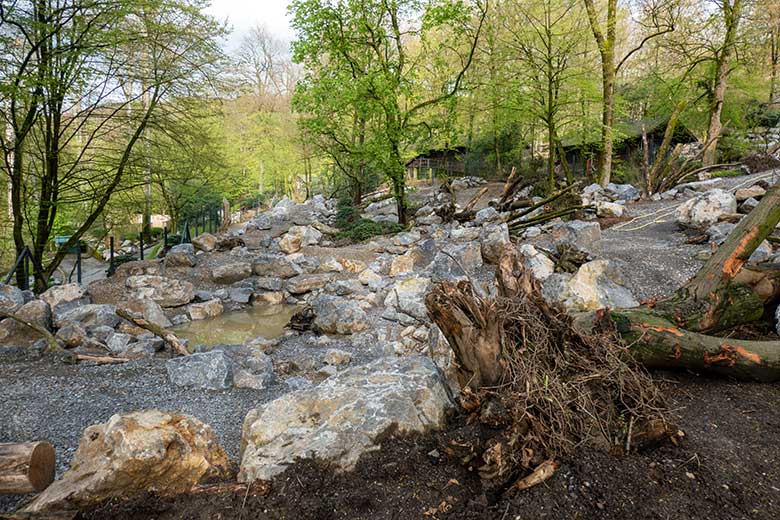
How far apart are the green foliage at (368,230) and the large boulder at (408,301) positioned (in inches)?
217

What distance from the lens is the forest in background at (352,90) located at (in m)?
6.84

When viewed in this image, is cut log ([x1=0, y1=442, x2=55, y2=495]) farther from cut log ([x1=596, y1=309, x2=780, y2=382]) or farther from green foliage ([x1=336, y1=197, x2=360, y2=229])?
green foliage ([x1=336, y1=197, x2=360, y2=229])

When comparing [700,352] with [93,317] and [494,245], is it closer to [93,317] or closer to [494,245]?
[494,245]

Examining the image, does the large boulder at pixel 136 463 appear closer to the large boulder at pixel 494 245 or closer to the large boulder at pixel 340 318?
the large boulder at pixel 340 318

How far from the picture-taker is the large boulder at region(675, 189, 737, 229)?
21.3 ft

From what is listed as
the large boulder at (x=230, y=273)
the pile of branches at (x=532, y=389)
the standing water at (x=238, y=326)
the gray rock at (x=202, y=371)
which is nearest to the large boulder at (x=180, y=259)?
the large boulder at (x=230, y=273)

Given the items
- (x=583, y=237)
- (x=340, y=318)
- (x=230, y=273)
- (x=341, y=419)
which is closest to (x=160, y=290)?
(x=230, y=273)

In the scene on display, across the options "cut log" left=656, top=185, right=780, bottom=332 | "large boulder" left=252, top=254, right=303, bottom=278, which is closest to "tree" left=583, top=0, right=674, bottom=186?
"large boulder" left=252, top=254, right=303, bottom=278

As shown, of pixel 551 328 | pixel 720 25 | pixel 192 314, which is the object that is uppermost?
pixel 720 25

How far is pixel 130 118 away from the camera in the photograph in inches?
310

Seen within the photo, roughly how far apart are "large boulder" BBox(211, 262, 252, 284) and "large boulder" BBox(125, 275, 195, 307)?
1149mm

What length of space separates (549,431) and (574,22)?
44.8ft

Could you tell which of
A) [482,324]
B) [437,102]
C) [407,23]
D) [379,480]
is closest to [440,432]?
[379,480]

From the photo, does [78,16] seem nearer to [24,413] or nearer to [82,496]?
[24,413]
